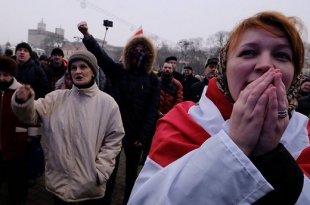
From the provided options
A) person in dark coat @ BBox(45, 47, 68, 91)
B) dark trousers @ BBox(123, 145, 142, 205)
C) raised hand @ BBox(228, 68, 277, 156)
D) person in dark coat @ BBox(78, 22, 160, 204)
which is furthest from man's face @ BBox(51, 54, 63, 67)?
raised hand @ BBox(228, 68, 277, 156)

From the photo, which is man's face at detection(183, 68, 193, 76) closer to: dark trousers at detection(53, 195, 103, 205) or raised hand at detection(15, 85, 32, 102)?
dark trousers at detection(53, 195, 103, 205)

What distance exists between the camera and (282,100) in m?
0.92

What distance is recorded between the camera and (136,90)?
12.8 ft

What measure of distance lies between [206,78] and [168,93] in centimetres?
77

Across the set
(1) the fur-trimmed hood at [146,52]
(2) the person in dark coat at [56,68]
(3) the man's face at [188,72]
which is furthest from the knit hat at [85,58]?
(3) the man's face at [188,72]

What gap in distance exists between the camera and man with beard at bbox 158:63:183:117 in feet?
18.0

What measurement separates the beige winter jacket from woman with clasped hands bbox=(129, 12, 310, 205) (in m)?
1.71

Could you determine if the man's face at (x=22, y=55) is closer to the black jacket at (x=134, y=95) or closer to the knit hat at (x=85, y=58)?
the black jacket at (x=134, y=95)

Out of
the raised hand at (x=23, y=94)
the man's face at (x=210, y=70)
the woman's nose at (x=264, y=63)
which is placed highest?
the woman's nose at (x=264, y=63)

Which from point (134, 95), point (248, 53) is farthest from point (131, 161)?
point (248, 53)

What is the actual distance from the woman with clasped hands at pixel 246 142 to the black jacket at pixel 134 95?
269 centimetres

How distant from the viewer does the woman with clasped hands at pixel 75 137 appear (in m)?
2.74

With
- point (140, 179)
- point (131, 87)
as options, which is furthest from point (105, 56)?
point (140, 179)

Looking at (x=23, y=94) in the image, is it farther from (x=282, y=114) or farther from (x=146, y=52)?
(x=282, y=114)
